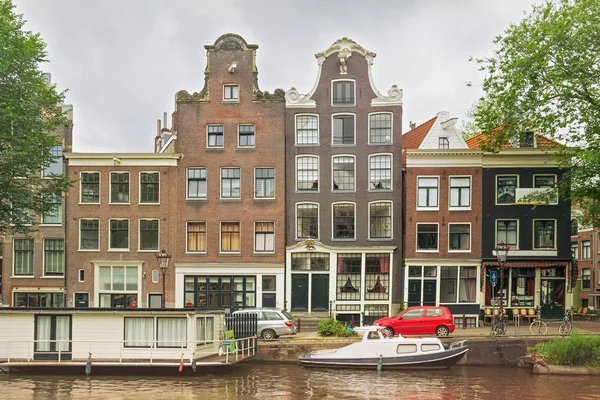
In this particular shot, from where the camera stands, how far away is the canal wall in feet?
112

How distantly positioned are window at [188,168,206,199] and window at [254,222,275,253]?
12.9 feet

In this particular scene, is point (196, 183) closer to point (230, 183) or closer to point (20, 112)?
point (230, 183)

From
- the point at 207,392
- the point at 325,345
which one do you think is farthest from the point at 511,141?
the point at 207,392

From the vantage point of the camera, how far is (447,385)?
29.5 metres

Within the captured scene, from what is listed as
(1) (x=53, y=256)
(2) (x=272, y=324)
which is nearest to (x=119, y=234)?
(1) (x=53, y=256)

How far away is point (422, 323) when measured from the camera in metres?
36.1

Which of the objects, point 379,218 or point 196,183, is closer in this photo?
point 379,218

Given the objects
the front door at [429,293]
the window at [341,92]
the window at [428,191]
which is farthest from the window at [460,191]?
the window at [341,92]

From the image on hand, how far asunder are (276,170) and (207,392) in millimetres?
19484

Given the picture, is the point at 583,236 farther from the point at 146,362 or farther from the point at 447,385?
the point at 146,362

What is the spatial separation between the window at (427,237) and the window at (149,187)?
52.0 feet

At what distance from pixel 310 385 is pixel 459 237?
1796 cm

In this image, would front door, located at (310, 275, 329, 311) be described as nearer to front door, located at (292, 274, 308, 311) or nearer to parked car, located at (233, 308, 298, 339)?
front door, located at (292, 274, 308, 311)

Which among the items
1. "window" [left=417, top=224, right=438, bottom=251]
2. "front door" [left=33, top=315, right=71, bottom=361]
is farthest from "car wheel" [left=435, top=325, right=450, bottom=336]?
"front door" [left=33, top=315, right=71, bottom=361]
